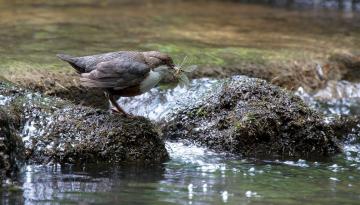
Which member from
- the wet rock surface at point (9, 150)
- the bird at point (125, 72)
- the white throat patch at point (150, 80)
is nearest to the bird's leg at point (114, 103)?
the bird at point (125, 72)

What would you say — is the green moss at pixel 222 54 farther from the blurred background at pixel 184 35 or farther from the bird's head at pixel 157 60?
the bird's head at pixel 157 60

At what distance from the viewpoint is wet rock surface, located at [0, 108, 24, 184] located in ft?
18.1

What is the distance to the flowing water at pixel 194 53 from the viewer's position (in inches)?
212

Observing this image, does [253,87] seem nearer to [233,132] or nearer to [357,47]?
[233,132]

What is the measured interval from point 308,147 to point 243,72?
230 centimetres

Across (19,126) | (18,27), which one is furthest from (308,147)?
(18,27)

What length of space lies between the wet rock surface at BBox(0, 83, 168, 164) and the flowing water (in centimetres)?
15

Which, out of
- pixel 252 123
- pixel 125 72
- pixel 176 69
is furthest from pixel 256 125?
pixel 125 72

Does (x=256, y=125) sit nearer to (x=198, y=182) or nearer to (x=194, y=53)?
(x=198, y=182)

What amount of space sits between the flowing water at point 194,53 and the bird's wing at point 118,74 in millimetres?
775

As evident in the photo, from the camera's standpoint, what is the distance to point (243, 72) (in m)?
9.20

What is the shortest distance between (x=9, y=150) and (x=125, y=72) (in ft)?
4.17

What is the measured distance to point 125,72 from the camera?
623 cm

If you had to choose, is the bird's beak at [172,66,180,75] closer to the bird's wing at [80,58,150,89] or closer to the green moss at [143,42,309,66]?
the bird's wing at [80,58,150,89]
